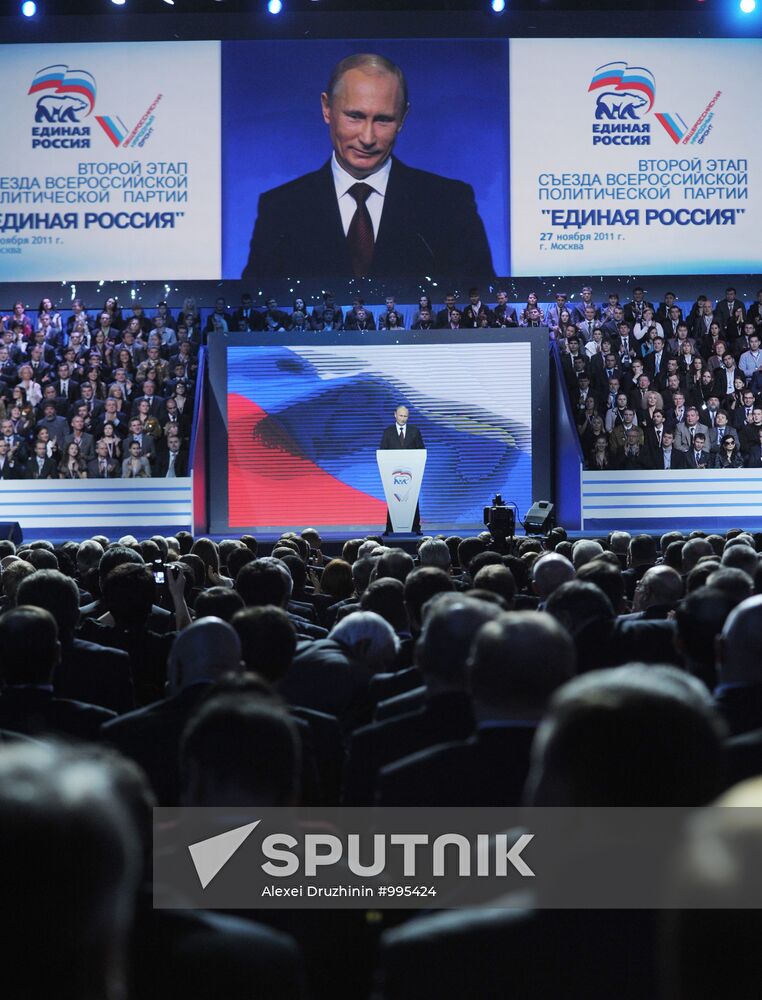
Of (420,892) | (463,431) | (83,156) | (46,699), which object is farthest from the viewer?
(83,156)

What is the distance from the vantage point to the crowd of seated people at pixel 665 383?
14.9 m

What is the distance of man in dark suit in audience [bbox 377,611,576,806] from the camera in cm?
206

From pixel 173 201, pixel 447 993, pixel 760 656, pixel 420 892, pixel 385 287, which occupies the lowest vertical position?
pixel 420 892

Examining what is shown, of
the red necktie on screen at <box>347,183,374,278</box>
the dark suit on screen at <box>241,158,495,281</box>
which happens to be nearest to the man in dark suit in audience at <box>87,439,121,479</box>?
the dark suit on screen at <box>241,158,495,281</box>

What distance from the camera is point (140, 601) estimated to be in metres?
4.33

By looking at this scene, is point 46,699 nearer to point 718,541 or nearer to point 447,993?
point 447,993

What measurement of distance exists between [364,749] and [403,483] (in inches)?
390

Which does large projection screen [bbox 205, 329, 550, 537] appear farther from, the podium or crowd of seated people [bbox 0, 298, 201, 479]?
the podium

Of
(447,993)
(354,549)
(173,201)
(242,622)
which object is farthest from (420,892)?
(173,201)

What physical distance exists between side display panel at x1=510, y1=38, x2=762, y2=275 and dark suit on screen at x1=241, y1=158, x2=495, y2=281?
144 cm

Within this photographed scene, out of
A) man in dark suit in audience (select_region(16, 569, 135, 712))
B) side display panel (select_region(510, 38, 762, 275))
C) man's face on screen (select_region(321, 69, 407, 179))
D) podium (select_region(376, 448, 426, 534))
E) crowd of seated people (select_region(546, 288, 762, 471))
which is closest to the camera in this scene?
man in dark suit in audience (select_region(16, 569, 135, 712))

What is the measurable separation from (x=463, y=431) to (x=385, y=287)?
373cm

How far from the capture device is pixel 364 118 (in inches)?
739

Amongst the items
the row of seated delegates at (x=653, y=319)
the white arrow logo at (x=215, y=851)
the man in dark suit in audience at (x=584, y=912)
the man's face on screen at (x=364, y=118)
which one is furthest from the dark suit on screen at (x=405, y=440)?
the man in dark suit in audience at (x=584, y=912)
